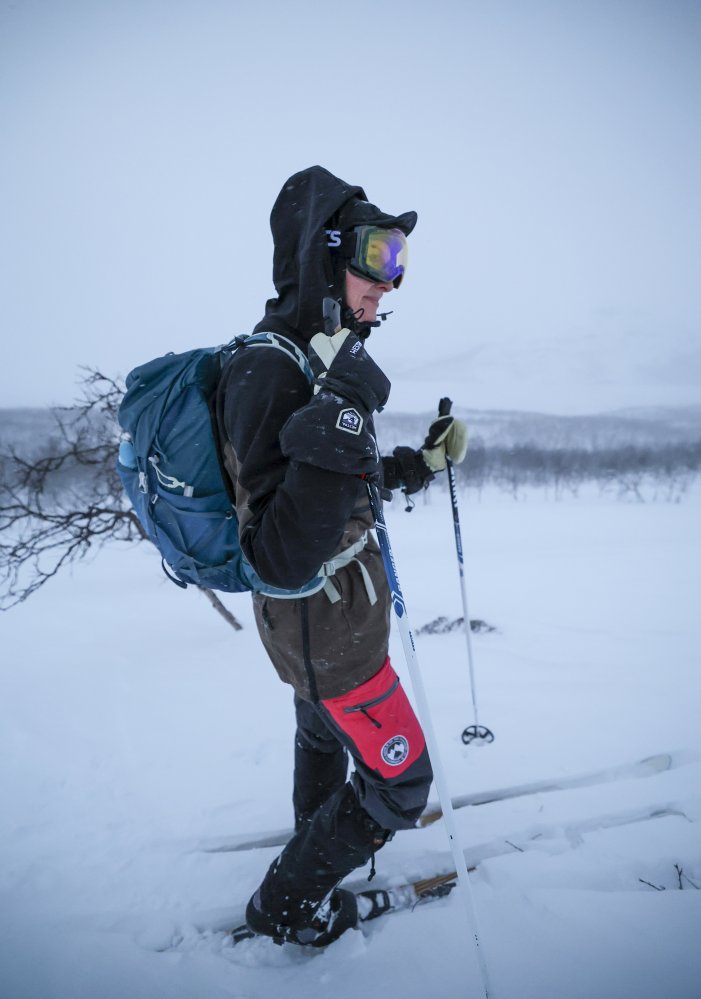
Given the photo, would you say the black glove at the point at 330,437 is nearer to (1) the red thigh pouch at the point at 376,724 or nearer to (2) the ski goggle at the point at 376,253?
(2) the ski goggle at the point at 376,253

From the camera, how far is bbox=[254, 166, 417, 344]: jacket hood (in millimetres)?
1750

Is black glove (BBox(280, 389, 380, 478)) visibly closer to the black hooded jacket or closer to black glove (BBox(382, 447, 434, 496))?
the black hooded jacket

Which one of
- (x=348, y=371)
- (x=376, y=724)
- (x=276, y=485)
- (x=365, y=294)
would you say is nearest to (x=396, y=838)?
(x=376, y=724)

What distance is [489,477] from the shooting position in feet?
109

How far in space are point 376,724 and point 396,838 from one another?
1264mm

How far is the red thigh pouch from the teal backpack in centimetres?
46

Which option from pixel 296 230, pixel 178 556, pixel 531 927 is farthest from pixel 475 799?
pixel 296 230

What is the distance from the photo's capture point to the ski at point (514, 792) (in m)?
2.53

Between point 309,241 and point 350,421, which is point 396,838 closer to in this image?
point 350,421

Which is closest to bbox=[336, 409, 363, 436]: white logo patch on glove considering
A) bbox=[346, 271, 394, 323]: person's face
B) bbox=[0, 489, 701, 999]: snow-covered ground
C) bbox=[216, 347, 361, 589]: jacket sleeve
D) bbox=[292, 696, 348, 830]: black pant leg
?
bbox=[216, 347, 361, 589]: jacket sleeve

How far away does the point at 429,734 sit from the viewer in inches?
63.0

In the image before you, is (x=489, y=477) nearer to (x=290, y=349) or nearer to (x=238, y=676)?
(x=238, y=676)

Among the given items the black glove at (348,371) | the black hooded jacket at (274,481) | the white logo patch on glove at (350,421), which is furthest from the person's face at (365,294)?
the white logo patch on glove at (350,421)

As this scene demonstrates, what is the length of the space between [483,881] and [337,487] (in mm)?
2104
